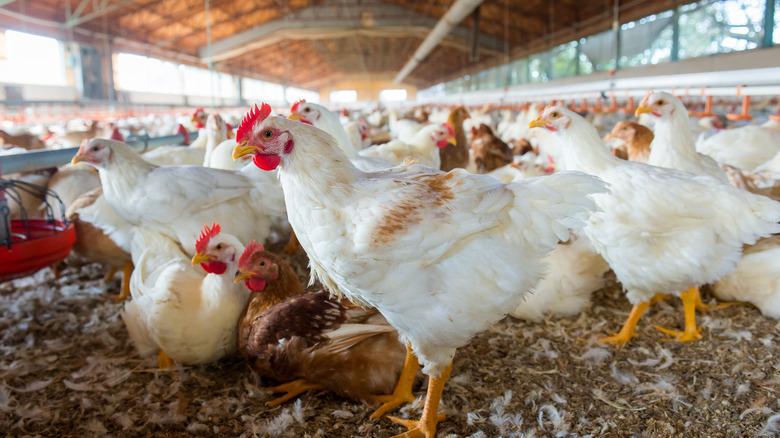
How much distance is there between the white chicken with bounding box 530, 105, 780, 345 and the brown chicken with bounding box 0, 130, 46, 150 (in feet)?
16.5

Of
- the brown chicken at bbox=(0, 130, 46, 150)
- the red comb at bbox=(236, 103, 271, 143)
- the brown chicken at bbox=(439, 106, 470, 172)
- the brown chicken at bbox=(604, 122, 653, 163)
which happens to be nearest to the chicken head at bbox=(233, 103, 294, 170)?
the red comb at bbox=(236, 103, 271, 143)

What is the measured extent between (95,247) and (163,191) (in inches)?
33.0

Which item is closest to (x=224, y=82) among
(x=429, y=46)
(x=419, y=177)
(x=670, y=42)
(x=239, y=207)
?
(x=429, y=46)

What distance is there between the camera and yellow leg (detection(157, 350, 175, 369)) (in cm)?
231

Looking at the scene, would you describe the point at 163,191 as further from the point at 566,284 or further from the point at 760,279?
the point at 760,279

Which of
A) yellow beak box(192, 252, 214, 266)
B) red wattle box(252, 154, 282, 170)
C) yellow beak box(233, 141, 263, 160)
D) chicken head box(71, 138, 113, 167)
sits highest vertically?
chicken head box(71, 138, 113, 167)

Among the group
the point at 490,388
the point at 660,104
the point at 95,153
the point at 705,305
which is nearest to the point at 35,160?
the point at 95,153

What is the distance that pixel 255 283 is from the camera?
2.17 m

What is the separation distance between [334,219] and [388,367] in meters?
0.89

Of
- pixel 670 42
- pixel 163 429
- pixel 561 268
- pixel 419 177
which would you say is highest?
pixel 670 42

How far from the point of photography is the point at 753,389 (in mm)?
1994

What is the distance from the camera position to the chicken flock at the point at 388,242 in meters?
1.47

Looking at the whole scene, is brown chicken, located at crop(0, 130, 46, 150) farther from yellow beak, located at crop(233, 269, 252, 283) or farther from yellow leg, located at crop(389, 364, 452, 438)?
yellow leg, located at crop(389, 364, 452, 438)

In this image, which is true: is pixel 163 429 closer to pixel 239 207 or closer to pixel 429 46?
pixel 239 207
